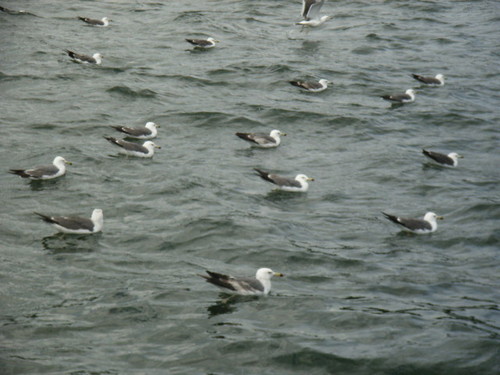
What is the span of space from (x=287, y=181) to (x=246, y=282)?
5.25 metres

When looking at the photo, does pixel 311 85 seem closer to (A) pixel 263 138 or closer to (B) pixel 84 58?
(A) pixel 263 138

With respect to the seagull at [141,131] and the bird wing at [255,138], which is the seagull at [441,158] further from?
the seagull at [141,131]

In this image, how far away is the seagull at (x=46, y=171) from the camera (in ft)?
59.0

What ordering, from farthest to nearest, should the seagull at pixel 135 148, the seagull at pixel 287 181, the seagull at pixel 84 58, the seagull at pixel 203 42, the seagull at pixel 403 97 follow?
the seagull at pixel 203 42 → the seagull at pixel 84 58 → the seagull at pixel 403 97 → the seagull at pixel 135 148 → the seagull at pixel 287 181

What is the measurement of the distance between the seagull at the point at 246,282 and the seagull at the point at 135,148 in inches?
270

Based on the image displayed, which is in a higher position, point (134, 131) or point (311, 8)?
point (311, 8)

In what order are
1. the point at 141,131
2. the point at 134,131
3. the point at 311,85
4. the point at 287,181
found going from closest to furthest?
the point at 287,181 < the point at 134,131 < the point at 141,131 < the point at 311,85

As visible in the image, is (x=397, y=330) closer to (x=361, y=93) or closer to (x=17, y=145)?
(x=17, y=145)

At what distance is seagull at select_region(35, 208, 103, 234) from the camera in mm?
15523

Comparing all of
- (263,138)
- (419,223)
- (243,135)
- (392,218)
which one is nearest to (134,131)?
(243,135)

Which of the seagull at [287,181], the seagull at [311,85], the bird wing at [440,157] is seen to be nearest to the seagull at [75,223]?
the seagull at [287,181]

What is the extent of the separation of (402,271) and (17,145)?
10064 mm

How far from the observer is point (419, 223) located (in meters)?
16.6

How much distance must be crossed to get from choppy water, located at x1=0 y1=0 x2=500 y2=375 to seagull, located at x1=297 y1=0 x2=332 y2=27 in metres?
0.50
